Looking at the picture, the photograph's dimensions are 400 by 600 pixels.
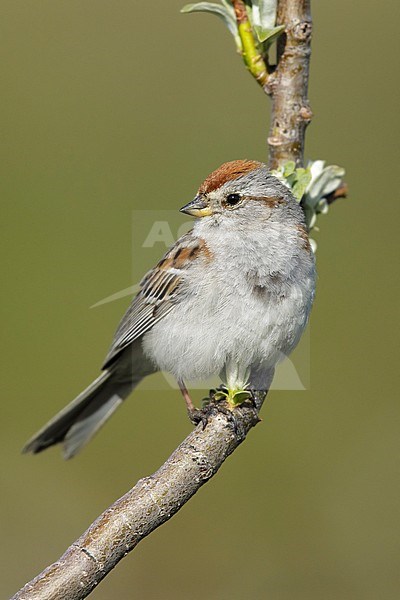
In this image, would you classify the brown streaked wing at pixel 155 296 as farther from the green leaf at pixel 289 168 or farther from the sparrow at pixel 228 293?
the green leaf at pixel 289 168

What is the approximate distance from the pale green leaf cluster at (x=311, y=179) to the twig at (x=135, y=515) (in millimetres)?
610

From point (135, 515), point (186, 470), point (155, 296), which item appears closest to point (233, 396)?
point (186, 470)

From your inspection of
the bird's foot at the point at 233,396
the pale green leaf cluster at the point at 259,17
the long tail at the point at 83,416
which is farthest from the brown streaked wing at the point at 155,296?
the pale green leaf cluster at the point at 259,17

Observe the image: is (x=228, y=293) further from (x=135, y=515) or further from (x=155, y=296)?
(x=135, y=515)

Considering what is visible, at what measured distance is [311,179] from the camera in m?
1.84

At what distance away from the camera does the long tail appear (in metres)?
2.21

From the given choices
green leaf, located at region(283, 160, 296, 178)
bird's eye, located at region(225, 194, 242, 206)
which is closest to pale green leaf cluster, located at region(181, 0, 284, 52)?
green leaf, located at region(283, 160, 296, 178)

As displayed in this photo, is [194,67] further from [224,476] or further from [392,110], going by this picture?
[224,476]

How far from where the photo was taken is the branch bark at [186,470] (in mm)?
1206

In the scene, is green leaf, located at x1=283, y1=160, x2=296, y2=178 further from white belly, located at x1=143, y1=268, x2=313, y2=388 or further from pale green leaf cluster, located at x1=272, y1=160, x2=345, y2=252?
white belly, located at x1=143, y1=268, x2=313, y2=388

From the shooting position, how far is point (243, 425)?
157cm

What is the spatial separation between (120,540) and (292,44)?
1.11 m

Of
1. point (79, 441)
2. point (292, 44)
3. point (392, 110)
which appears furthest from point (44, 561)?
point (392, 110)

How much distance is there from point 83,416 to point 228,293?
26.2 inches
